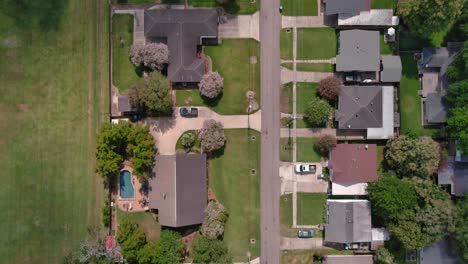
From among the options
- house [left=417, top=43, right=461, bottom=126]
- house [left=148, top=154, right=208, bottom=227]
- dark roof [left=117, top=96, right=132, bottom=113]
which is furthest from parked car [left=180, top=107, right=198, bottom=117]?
house [left=417, top=43, right=461, bottom=126]

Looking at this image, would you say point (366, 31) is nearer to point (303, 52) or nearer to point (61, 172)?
point (303, 52)

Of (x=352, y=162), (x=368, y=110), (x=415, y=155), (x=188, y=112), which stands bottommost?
(x=352, y=162)

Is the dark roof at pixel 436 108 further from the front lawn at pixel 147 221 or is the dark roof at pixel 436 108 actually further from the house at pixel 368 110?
the front lawn at pixel 147 221

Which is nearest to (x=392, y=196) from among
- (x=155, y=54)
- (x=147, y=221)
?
(x=147, y=221)

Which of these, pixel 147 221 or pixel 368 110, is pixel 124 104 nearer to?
pixel 147 221

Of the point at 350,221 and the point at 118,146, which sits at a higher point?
the point at 118,146

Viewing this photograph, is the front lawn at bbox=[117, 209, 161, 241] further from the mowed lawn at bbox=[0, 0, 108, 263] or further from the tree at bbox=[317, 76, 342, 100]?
the tree at bbox=[317, 76, 342, 100]

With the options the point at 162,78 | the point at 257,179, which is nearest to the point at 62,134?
the point at 162,78
